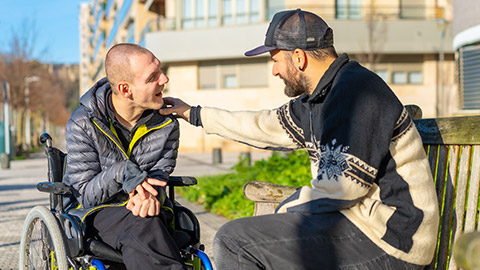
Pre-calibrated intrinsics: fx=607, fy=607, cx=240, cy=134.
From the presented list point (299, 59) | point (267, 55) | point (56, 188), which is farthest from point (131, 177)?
point (267, 55)

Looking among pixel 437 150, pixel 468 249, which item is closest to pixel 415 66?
pixel 437 150

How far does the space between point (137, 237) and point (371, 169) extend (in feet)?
3.95

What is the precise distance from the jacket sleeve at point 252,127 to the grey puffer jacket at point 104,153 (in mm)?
237

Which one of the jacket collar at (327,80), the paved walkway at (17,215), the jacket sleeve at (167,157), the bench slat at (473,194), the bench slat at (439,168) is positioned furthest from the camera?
the paved walkway at (17,215)

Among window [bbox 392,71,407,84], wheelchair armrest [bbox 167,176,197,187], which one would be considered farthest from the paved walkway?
window [bbox 392,71,407,84]

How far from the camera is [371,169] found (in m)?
2.21

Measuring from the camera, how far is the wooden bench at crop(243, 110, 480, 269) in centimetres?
280

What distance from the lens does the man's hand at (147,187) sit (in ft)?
9.50

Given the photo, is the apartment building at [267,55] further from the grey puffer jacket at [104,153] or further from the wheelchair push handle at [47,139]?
the grey puffer jacket at [104,153]

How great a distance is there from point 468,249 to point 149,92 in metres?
→ 2.53

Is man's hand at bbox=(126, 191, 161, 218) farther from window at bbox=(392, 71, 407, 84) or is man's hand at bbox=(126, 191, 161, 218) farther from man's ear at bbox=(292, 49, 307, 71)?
window at bbox=(392, 71, 407, 84)

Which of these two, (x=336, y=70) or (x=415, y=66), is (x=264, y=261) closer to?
(x=336, y=70)

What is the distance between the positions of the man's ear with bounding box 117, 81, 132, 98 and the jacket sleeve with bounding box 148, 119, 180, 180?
306 millimetres

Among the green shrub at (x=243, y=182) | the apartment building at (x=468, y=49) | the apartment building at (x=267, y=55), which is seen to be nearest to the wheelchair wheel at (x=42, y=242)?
the green shrub at (x=243, y=182)
